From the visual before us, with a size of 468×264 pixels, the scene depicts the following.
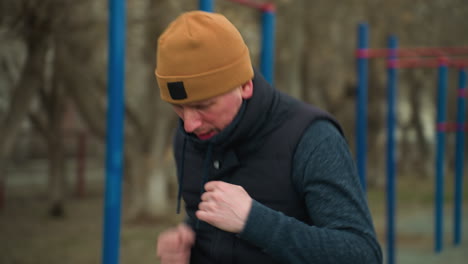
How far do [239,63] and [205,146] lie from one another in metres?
0.24

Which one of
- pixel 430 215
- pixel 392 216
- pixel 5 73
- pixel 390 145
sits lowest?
pixel 430 215

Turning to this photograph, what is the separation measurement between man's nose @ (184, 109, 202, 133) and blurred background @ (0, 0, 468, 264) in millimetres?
4393

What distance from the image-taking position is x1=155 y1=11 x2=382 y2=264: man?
60.0 inches

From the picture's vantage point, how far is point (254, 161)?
1.67 meters

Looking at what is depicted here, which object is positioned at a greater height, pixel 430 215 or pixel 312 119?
pixel 312 119

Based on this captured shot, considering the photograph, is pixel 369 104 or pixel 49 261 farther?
pixel 369 104

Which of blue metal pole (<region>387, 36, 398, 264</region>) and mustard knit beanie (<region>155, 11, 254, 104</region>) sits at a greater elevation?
mustard knit beanie (<region>155, 11, 254, 104</region>)

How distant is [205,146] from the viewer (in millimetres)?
1714

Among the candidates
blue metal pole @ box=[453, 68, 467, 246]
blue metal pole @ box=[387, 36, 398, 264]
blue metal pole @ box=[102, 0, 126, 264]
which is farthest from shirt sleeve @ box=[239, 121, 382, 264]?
blue metal pole @ box=[453, 68, 467, 246]

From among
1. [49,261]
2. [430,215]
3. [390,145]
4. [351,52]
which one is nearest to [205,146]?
[390,145]

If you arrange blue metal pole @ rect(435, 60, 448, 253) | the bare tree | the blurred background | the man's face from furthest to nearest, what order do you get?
blue metal pole @ rect(435, 60, 448, 253)
the blurred background
the bare tree
the man's face

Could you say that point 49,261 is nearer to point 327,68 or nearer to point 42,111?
point 42,111

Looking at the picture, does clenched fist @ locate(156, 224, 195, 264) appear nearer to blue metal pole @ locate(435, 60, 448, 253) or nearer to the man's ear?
the man's ear

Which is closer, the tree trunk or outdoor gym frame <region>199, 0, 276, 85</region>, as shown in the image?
outdoor gym frame <region>199, 0, 276, 85</region>
